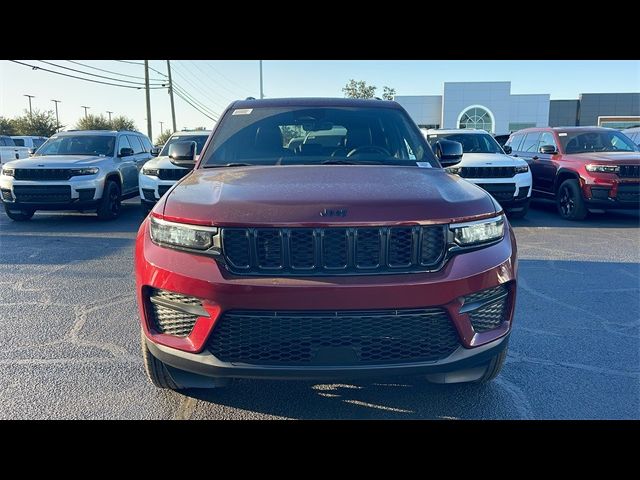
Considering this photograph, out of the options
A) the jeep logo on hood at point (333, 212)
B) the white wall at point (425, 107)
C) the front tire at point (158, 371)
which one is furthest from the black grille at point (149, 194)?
the white wall at point (425, 107)

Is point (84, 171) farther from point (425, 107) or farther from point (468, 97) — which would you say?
point (468, 97)

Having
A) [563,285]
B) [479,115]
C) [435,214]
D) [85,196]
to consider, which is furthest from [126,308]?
[479,115]

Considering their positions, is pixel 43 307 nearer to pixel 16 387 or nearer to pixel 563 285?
pixel 16 387

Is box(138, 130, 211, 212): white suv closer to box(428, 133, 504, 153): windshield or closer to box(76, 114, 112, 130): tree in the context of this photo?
box(428, 133, 504, 153): windshield

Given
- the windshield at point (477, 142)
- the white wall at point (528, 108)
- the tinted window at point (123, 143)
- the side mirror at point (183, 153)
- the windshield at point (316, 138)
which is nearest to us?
the windshield at point (316, 138)

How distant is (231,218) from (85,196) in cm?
757

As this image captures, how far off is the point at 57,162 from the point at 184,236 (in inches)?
305

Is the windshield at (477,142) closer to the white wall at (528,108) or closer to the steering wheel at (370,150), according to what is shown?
the steering wheel at (370,150)

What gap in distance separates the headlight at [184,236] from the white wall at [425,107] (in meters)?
37.6

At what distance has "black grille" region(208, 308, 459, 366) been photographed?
209cm

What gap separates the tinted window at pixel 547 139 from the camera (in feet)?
31.8

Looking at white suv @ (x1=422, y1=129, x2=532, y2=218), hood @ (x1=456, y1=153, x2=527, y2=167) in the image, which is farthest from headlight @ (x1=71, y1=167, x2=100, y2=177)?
hood @ (x1=456, y1=153, x2=527, y2=167)

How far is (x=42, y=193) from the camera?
844 centimetres

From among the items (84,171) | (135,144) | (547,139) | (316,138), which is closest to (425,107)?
(547,139)
